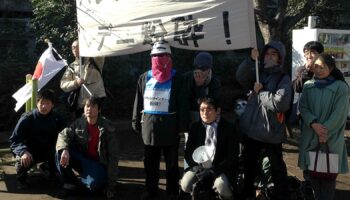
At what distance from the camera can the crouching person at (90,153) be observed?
516cm

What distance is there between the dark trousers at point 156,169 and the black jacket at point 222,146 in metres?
0.25

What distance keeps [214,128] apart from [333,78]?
120 centimetres

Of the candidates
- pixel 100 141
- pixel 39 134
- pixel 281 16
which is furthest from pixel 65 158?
pixel 281 16

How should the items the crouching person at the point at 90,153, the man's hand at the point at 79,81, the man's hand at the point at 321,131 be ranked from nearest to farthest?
the man's hand at the point at 321,131 < the crouching person at the point at 90,153 < the man's hand at the point at 79,81

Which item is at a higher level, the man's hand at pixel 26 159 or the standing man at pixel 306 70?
the standing man at pixel 306 70

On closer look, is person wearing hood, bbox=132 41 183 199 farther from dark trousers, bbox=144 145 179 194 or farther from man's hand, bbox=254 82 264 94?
man's hand, bbox=254 82 264 94

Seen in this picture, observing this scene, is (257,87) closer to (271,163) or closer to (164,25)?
(271,163)

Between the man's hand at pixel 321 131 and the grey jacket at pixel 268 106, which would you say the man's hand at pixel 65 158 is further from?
the man's hand at pixel 321 131

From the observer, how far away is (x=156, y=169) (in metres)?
5.14

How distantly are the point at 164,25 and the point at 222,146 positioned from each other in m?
1.30

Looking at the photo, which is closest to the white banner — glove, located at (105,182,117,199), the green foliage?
glove, located at (105,182,117,199)

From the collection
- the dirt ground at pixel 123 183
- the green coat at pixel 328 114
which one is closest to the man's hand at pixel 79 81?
the dirt ground at pixel 123 183

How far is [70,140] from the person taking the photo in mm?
5250

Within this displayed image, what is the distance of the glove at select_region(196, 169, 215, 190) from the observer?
184 inches
